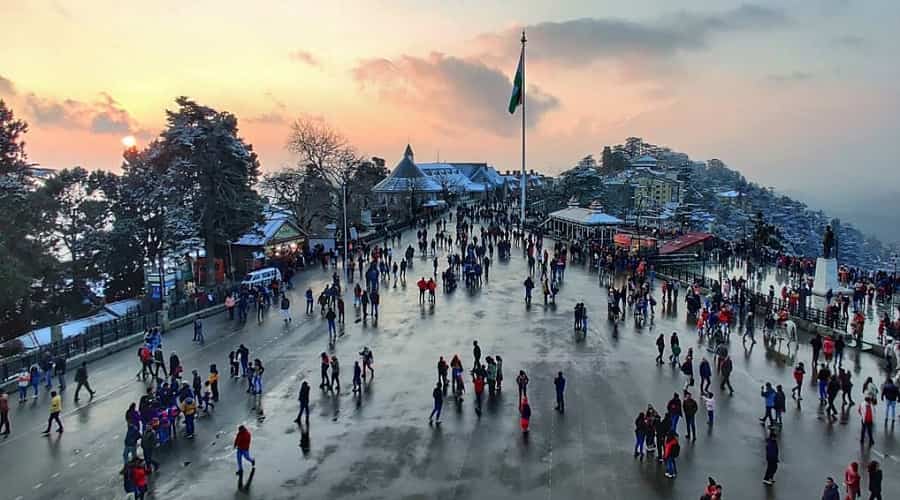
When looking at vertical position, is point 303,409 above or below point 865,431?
above

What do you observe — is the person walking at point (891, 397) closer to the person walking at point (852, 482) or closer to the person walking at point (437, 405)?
the person walking at point (852, 482)

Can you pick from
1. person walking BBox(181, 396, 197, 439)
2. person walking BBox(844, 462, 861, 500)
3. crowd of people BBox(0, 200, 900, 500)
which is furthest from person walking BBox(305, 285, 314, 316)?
person walking BBox(844, 462, 861, 500)

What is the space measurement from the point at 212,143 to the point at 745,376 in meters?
30.9

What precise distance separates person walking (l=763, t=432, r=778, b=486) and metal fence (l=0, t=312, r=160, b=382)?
20518 millimetres

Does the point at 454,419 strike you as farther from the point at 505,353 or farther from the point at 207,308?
the point at 207,308

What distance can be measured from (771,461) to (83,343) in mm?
21603

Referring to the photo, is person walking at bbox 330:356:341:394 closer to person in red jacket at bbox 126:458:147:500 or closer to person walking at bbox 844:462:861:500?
person in red jacket at bbox 126:458:147:500

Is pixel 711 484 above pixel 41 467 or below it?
above

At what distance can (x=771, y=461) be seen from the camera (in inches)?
498

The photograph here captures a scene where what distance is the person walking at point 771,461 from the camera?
12.5m

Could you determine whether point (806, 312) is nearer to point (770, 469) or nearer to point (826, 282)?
point (826, 282)

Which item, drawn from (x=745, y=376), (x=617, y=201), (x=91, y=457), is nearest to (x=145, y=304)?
(x=91, y=457)

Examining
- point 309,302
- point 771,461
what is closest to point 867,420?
point 771,461

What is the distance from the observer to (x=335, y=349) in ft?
75.4
